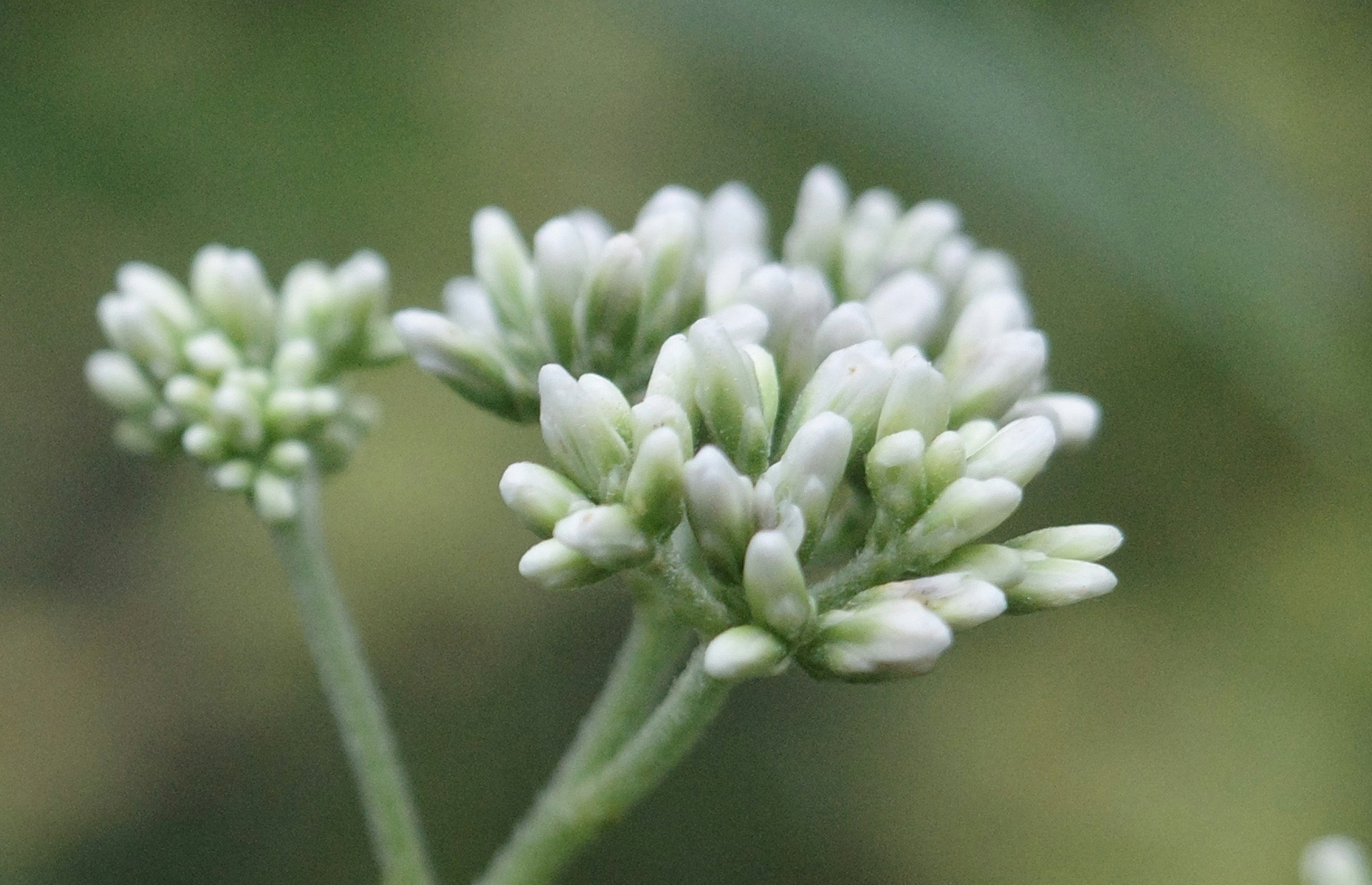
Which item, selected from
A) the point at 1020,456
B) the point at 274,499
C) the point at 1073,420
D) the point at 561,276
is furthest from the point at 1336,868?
the point at 274,499

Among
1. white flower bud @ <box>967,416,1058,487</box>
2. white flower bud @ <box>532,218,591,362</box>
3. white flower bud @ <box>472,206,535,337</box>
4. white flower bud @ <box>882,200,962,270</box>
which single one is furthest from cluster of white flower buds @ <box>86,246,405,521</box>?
white flower bud @ <box>967,416,1058,487</box>

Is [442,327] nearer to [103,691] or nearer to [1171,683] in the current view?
[103,691]

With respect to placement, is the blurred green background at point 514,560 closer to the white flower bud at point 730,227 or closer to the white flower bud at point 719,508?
the white flower bud at point 730,227

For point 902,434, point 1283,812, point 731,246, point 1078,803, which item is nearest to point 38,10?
point 731,246

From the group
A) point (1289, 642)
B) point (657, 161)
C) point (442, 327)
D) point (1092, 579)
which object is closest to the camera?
point (1092, 579)

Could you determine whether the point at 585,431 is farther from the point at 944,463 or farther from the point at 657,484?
the point at 944,463
